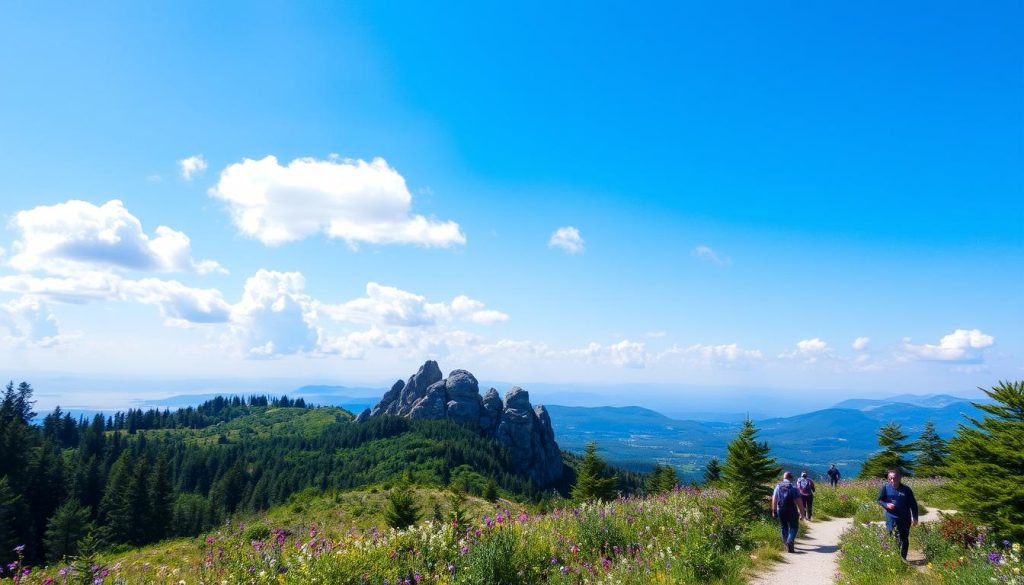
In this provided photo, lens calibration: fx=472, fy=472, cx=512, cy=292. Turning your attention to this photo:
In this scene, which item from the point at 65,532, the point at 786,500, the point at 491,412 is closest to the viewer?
the point at 786,500

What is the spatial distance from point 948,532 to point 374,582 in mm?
12800

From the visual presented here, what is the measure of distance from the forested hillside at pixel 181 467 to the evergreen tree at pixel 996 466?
2224 centimetres

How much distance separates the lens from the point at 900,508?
1076cm

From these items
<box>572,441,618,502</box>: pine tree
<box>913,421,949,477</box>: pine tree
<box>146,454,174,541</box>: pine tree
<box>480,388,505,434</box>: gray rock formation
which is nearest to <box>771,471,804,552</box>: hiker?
<box>572,441,618,502</box>: pine tree

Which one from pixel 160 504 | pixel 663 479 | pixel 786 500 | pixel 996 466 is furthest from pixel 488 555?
pixel 160 504

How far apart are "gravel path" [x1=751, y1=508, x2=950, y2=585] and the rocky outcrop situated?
12448 centimetres

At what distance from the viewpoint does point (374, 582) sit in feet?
22.5

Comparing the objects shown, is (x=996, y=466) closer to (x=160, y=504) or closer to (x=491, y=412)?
(x=160, y=504)

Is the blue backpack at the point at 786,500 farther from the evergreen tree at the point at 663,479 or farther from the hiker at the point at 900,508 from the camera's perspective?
the evergreen tree at the point at 663,479

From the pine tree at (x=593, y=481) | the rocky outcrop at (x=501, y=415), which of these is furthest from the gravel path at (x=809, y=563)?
the rocky outcrop at (x=501, y=415)

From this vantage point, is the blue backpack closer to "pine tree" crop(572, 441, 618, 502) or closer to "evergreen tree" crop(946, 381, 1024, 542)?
"evergreen tree" crop(946, 381, 1024, 542)

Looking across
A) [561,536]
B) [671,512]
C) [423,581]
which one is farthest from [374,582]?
[671,512]

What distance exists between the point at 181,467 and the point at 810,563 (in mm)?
144221

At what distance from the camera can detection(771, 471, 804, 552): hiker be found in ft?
39.7
